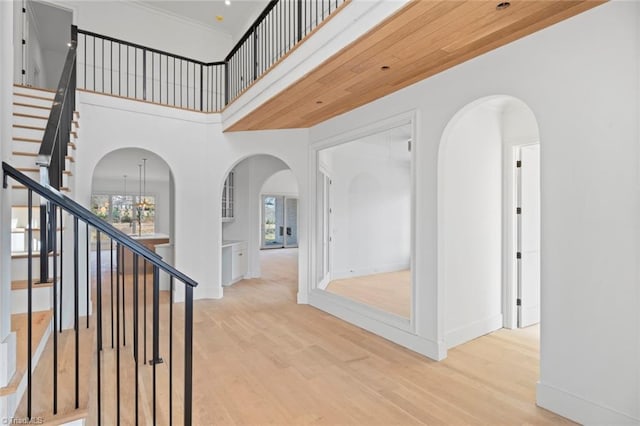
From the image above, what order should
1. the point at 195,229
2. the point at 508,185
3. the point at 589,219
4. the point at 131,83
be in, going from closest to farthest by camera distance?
Result: 1. the point at 589,219
2. the point at 508,185
3. the point at 195,229
4. the point at 131,83

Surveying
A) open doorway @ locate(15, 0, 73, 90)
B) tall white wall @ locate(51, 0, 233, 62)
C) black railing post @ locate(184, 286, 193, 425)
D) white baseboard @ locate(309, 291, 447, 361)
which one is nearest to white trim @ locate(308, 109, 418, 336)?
white baseboard @ locate(309, 291, 447, 361)

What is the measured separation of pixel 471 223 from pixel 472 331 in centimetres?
124

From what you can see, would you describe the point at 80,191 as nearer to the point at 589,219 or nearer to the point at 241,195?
the point at 241,195

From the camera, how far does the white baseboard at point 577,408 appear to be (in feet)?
7.07

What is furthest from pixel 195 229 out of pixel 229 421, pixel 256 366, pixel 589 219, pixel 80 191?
pixel 589 219

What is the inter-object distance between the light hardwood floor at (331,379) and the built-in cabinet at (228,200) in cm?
342

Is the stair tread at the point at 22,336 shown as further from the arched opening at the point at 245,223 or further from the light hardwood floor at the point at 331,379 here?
the arched opening at the point at 245,223

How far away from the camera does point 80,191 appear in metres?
4.59

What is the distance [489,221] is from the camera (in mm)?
3977

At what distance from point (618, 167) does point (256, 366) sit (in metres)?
3.27

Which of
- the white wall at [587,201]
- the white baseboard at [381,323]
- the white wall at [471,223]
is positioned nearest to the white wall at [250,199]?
the white baseboard at [381,323]

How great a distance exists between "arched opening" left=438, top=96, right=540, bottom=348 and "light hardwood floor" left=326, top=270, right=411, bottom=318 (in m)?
1.11

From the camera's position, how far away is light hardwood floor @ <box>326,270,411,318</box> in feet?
16.9

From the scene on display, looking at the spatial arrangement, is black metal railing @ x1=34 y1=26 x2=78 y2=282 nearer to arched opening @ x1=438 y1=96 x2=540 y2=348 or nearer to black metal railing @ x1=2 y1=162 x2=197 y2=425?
black metal railing @ x1=2 y1=162 x2=197 y2=425
